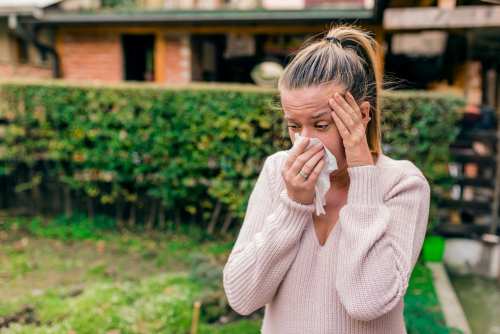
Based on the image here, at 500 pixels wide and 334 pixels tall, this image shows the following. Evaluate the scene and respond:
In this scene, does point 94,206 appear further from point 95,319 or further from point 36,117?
point 95,319

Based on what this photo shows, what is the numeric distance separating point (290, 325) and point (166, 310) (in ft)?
7.32

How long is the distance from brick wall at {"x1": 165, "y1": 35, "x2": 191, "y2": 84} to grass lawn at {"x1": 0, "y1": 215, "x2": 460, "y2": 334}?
458 cm

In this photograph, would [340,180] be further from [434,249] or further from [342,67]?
[434,249]

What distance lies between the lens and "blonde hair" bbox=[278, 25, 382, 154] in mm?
1323

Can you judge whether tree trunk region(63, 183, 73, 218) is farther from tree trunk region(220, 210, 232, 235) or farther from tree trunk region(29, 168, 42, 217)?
tree trunk region(220, 210, 232, 235)

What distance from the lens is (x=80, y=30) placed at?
30.7 feet

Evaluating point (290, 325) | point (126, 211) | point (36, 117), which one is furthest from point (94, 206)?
point (290, 325)

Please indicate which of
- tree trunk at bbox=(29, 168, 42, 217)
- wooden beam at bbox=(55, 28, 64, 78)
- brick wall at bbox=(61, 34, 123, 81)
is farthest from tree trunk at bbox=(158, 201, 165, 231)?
wooden beam at bbox=(55, 28, 64, 78)

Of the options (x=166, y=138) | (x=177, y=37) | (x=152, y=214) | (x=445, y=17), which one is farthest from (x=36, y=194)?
(x=445, y=17)

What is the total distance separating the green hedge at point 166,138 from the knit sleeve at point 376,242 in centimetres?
323

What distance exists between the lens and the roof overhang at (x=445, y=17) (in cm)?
523

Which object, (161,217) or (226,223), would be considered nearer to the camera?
(226,223)

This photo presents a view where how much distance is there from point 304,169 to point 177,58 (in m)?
8.63

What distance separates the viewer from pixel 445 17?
5469 mm
